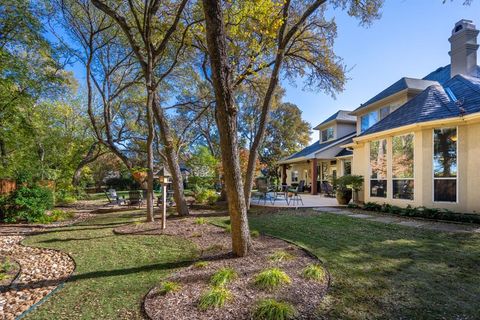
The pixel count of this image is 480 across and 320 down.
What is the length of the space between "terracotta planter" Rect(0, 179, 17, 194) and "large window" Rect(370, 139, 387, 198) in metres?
14.7

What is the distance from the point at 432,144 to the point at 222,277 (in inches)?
366

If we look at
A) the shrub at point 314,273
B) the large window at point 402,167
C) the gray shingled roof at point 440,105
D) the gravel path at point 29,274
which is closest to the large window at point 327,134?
the gray shingled roof at point 440,105

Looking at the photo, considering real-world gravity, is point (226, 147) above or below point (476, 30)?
below

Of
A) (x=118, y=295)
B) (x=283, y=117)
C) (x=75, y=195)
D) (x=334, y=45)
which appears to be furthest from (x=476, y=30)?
(x=75, y=195)

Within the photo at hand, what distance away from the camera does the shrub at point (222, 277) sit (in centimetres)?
363

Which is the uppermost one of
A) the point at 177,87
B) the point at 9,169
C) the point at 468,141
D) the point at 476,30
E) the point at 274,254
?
the point at 476,30

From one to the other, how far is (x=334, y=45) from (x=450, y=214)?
290 inches

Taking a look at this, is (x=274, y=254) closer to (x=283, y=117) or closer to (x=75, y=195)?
(x=75, y=195)

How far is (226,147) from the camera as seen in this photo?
4617 millimetres

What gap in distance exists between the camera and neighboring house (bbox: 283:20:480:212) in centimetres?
866

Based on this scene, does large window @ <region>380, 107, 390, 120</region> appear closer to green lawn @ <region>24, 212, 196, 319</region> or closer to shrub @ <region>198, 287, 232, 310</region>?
green lawn @ <region>24, 212, 196, 319</region>

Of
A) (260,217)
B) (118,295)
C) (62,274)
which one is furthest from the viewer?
(260,217)

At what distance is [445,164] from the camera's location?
9.12 meters

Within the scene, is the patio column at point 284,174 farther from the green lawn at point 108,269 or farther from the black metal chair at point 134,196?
the green lawn at point 108,269
